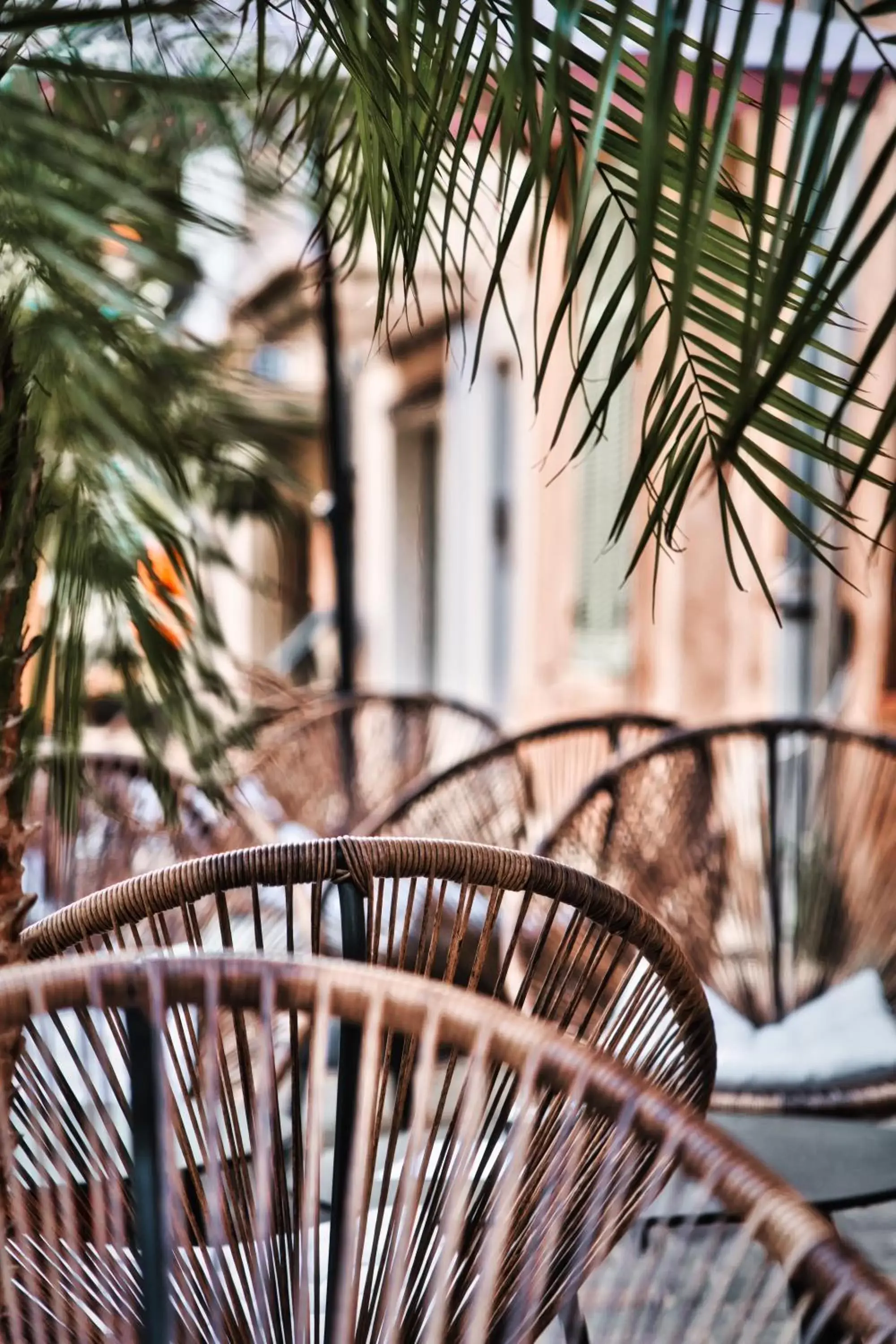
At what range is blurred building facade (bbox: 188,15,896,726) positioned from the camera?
2.93 metres

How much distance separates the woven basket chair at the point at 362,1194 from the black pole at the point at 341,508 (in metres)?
2.10

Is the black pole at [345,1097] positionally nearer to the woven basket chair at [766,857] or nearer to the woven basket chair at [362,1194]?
the woven basket chair at [362,1194]

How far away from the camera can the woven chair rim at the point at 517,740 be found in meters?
2.04

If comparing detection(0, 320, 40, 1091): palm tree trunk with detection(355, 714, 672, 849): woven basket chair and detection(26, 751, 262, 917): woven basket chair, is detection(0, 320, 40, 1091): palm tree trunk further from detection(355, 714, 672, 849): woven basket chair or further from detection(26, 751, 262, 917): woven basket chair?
detection(355, 714, 672, 849): woven basket chair

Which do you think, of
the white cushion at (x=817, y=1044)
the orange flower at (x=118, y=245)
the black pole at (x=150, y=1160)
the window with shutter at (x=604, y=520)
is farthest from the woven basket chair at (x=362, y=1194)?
the window with shutter at (x=604, y=520)

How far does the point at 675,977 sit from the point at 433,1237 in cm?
24

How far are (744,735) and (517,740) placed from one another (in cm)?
41

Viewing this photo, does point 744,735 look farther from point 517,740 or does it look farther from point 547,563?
point 547,563

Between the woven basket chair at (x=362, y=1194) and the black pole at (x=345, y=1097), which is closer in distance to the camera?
the woven basket chair at (x=362, y=1194)

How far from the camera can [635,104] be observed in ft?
2.96

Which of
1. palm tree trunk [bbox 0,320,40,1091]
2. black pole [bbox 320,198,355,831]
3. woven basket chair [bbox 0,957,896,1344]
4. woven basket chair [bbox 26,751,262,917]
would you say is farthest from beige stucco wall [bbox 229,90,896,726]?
woven basket chair [bbox 26,751,262,917]

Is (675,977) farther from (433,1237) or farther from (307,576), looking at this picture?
(307,576)

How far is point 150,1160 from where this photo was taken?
2.13 feet

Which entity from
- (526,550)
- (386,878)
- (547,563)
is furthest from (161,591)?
(526,550)
